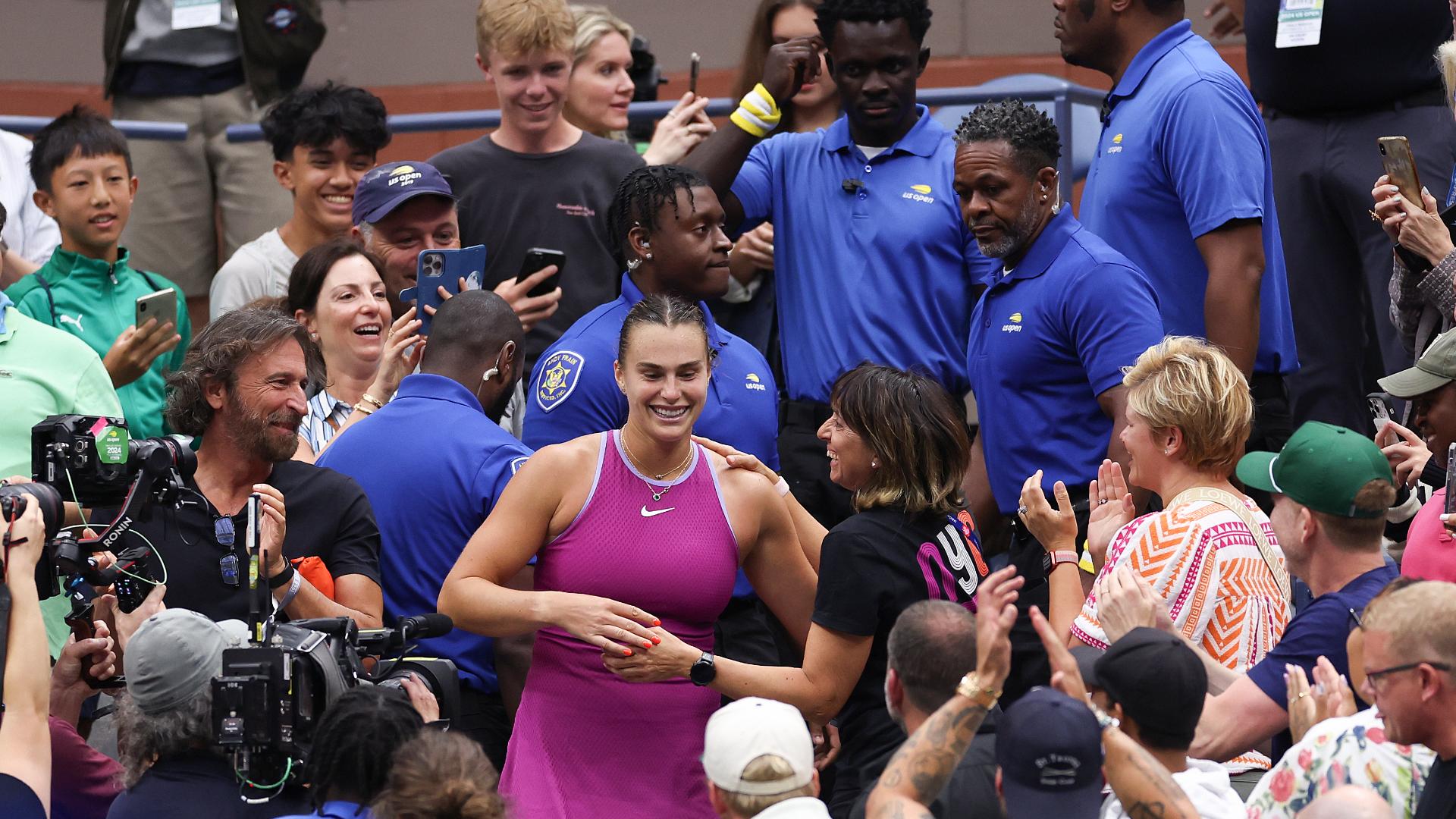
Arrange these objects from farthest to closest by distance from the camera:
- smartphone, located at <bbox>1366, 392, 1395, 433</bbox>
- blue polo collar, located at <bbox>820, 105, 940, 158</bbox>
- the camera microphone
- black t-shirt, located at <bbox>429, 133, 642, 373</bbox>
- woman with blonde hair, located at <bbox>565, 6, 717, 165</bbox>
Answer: woman with blonde hair, located at <bbox>565, 6, 717, 165</bbox> < black t-shirt, located at <bbox>429, 133, 642, 373</bbox> < blue polo collar, located at <bbox>820, 105, 940, 158</bbox> < smartphone, located at <bbox>1366, 392, 1395, 433</bbox> < the camera microphone

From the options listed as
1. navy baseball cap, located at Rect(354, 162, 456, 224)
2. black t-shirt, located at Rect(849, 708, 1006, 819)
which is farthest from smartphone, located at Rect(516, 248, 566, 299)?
black t-shirt, located at Rect(849, 708, 1006, 819)

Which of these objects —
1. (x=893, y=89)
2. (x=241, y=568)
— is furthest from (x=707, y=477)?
(x=893, y=89)

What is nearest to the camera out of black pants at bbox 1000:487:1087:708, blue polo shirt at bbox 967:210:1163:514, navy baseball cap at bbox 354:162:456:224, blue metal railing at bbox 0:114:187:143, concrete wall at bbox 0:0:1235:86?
black pants at bbox 1000:487:1087:708

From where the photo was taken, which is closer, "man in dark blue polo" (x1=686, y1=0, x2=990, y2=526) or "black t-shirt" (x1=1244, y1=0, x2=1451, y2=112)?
"man in dark blue polo" (x1=686, y1=0, x2=990, y2=526)

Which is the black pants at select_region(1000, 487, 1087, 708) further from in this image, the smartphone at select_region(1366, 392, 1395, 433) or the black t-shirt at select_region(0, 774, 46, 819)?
the black t-shirt at select_region(0, 774, 46, 819)

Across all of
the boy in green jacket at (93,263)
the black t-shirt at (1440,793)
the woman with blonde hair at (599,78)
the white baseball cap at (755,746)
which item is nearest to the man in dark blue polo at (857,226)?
the woman with blonde hair at (599,78)

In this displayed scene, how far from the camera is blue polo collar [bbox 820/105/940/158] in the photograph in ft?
21.1

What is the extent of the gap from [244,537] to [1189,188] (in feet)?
10.2

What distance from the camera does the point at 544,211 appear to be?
22.2ft

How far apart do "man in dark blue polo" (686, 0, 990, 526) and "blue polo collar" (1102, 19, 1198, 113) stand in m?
0.65

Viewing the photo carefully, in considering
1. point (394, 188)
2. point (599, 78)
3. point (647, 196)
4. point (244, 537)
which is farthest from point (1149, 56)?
point (244, 537)

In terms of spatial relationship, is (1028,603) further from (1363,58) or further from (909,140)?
(1363,58)

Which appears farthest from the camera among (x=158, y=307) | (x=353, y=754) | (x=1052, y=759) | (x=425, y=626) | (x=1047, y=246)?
(x=158, y=307)

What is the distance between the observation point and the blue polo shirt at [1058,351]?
540cm
